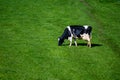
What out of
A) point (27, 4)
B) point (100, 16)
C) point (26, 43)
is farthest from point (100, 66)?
point (27, 4)

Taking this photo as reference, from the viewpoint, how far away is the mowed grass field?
29.9 meters

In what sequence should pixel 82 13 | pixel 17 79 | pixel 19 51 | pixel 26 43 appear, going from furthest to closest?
pixel 82 13
pixel 26 43
pixel 19 51
pixel 17 79

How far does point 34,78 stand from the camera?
28188 mm

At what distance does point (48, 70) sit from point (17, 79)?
3.53 metres

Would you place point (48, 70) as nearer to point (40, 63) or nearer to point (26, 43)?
point (40, 63)

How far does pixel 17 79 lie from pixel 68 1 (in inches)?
1483

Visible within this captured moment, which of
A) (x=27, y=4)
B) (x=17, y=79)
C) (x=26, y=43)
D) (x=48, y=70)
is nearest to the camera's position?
(x=17, y=79)

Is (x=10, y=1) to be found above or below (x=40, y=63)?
above

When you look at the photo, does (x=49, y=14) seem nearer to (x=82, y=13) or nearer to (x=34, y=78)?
(x=82, y=13)

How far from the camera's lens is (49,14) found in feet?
180

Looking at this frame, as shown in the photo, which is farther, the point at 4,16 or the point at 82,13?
the point at 82,13

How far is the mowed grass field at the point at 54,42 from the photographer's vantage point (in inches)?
1179

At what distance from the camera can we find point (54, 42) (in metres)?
39.1

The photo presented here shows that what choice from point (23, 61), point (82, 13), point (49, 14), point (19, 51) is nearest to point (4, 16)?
A: point (49, 14)
